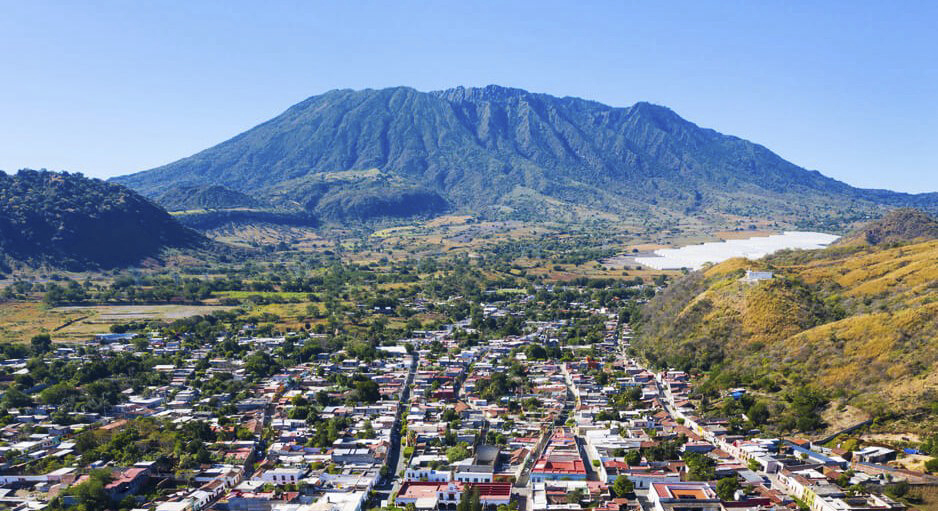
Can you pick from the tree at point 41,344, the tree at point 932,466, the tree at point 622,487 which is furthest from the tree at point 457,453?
the tree at point 41,344

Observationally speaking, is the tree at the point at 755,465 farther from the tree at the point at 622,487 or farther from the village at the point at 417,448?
the tree at the point at 622,487

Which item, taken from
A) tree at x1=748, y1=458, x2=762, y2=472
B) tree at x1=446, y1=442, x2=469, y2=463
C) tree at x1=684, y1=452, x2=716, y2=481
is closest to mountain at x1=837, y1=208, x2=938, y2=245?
tree at x1=748, y1=458, x2=762, y2=472

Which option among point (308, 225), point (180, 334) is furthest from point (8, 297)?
point (308, 225)

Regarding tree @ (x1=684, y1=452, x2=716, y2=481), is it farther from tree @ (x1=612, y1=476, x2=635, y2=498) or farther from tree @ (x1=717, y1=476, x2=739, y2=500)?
tree @ (x1=612, y1=476, x2=635, y2=498)

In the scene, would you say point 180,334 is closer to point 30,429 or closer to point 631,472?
point 30,429

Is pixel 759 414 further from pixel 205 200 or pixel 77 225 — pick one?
pixel 205 200

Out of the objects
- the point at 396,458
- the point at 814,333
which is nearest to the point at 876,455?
the point at 814,333

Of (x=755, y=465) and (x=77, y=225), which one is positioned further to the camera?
(x=77, y=225)
